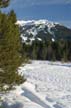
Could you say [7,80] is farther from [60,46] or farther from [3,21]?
[60,46]

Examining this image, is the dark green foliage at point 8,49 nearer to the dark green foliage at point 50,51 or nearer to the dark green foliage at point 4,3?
the dark green foliage at point 4,3

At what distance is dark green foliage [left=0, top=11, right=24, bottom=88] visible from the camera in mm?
13719

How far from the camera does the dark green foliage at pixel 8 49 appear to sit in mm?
13719

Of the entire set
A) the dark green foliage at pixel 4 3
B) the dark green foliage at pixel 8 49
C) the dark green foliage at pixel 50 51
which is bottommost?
the dark green foliage at pixel 50 51

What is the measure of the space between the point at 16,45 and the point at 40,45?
99.0 metres

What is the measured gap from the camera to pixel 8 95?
1667 centimetres

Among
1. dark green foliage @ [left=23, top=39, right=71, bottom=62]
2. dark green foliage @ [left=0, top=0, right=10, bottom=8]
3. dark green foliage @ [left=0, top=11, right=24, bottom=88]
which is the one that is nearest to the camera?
dark green foliage @ [left=0, top=11, right=24, bottom=88]

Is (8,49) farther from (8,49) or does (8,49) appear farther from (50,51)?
(50,51)

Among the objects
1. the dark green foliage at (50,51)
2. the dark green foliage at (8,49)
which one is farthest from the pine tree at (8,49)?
the dark green foliage at (50,51)

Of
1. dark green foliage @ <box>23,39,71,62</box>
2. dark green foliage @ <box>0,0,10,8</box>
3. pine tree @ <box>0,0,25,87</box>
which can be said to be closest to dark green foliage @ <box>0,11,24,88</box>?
pine tree @ <box>0,0,25,87</box>

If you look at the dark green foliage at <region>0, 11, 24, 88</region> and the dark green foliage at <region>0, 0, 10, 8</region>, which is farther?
the dark green foliage at <region>0, 0, 10, 8</region>

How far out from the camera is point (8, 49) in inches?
559

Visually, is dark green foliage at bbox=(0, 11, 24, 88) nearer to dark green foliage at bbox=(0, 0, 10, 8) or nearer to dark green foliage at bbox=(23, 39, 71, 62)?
dark green foliage at bbox=(0, 0, 10, 8)

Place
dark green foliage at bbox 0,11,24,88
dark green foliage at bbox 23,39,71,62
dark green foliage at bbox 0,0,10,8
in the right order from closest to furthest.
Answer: dark green foliage at bbox 0,11,24,88, dark green foliage at bbox 0,0,10,8, dark green foliage at bbox 23,39,71,62
